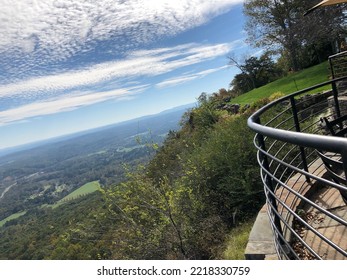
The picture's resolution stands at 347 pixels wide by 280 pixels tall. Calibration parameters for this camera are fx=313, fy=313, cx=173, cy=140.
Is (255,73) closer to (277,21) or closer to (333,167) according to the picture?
(277,21)

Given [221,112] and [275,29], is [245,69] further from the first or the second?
[221,112]

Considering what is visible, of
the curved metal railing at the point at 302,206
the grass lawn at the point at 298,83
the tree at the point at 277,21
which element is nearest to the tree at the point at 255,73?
the tree at the point at 277,21

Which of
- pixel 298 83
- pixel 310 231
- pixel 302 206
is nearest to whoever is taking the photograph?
pixel 310 231

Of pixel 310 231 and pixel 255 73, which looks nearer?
pixel 310 231

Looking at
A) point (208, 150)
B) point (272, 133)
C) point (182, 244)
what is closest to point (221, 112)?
point (208, 150)

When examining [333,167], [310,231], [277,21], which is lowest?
[310,231]

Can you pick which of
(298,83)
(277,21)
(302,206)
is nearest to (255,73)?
(277,21)

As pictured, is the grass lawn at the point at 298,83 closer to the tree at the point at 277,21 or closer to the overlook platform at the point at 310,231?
the tree at the point at 277,21
